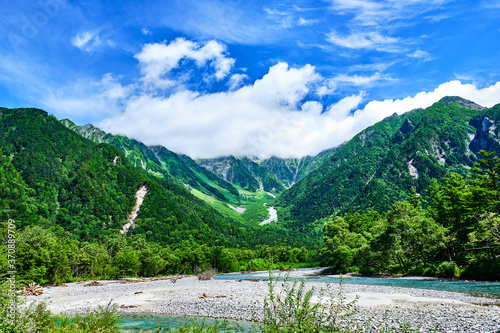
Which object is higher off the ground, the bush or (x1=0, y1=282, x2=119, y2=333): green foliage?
(x1=0, y1=282, x2=119, y2=333): green foliage

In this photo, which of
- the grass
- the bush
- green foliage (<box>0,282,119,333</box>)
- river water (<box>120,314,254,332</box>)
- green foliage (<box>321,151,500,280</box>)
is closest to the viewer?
the grass

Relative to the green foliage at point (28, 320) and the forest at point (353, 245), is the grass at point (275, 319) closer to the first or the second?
the green foliage at point (28, 320)

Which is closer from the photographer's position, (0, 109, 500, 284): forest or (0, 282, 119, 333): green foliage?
(0, 282, 119, 333): green foliage

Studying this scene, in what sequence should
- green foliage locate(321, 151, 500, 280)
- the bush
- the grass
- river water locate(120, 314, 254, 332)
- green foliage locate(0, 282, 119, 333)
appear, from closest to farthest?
the grass
green foliage locate(0, 282, 119, 333)
river water locate(120, 314, 254, 332)
green foliage locate(321, 151, 500, 280)
the bush

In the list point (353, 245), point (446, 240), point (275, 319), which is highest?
point (275, 319)

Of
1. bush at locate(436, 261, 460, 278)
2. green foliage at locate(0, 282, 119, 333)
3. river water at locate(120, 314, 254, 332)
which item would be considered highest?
green foliage at locate(0, 282, 119, 333)

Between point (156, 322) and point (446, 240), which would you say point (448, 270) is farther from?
point (156, 322)

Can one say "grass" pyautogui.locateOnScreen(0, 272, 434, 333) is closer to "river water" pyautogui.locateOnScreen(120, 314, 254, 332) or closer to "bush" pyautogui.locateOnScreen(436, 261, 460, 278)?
"river water" pyautogui.locateOnScreen(120, 314, 254, 332)

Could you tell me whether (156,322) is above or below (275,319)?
below

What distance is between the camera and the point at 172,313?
29.3 meters

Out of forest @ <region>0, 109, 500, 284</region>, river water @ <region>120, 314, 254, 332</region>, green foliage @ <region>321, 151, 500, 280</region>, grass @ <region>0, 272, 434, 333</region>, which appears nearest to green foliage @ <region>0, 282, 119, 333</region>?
grass @ <region>0, 272, 434, 333</region>

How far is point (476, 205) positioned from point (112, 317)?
66.3 metres

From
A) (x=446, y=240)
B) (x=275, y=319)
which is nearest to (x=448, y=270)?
(x=446, y=240)

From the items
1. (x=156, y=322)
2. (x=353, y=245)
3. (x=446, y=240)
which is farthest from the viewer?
(x=353, y=245)
